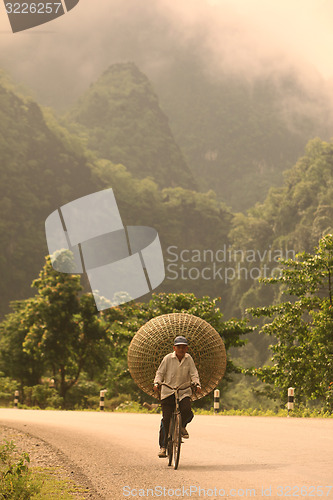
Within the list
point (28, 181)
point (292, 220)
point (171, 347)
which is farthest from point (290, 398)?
point (28, 181)

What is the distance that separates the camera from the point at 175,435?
829 centimetres

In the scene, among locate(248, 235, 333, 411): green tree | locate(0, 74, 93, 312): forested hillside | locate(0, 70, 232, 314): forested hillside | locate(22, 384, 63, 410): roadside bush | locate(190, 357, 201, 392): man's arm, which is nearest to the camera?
locate(190, 357, 201, 392): man's arm

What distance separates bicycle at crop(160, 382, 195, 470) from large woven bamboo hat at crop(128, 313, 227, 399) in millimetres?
4054

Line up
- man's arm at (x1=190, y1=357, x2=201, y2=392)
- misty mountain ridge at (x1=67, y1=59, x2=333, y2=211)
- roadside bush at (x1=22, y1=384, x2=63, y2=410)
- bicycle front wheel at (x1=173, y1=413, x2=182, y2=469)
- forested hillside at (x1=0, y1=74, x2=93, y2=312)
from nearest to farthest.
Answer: bicycle front wheel at (x1=173, y1=413, x2=182, y2=469)
man's arm at (x1=190, y1=357, x2=201, y2=392)
roadside bush at (x1=22, y1=384, x2=63, y2=410)
forested hillside at (x1=0, y1=74, x2=93, y2=312)
misty mountain ridge at (x1=67, y1=59, x2=333, y2=211)

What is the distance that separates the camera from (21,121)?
366ft

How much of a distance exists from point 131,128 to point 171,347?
14722cm

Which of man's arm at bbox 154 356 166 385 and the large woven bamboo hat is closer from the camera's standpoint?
man's arm at bbox 154 356 166 385

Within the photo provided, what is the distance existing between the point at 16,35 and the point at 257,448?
203 metres

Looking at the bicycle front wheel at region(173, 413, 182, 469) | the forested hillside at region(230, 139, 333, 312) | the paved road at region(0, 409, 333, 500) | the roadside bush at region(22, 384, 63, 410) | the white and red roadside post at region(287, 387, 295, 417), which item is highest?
the forested hillside at region(230, 139, 333, 312)

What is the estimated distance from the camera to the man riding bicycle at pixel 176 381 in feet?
28.3

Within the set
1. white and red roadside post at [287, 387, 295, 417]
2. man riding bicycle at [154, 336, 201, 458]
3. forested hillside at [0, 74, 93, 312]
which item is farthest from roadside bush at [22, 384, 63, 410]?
forested hillside at [0, 74, 93, 312]

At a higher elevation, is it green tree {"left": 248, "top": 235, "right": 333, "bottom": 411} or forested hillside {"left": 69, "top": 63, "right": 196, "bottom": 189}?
forested hillside {"left": 69, "top": 63, "right": 196, "bottom": 189}

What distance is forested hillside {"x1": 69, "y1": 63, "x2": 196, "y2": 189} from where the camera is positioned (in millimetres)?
152125

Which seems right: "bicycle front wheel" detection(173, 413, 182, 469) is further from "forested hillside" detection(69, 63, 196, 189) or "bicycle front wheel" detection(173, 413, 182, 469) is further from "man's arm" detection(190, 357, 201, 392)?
"forested hillside" detection(69, 63, 196, 189)
